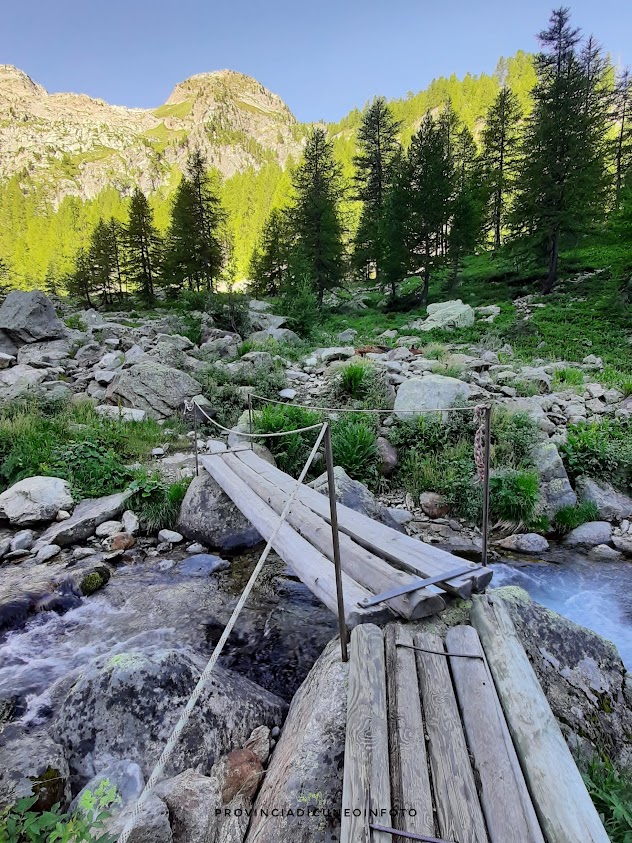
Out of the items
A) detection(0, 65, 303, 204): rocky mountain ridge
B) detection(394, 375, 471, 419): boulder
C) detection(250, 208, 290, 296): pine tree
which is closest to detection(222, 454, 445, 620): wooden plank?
detection(394, 375, 471, 419): boulder

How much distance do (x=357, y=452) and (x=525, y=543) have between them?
3240 millimetres

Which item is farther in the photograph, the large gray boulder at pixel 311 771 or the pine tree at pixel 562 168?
the pine tree at pixel 562 168

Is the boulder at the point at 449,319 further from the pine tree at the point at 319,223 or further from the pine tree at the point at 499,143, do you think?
the pine tree at the point at 499,143

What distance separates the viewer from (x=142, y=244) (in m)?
34.3

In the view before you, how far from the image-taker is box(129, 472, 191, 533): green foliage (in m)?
6.72

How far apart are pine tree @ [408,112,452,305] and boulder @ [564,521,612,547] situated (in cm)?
2039

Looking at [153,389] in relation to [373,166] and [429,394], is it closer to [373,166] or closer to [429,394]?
[429,394]

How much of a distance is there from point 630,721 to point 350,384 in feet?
26.7

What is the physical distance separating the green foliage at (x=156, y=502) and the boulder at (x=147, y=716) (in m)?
3.48

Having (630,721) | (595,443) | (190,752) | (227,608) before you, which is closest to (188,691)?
(190,752)

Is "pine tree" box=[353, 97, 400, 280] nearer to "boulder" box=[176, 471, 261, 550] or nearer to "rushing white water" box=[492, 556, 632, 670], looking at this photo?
"boulder" box=[176, 471, 261, 550]

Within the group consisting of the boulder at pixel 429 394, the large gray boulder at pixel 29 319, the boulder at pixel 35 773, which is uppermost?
the large gray boulder at pixel 29 319

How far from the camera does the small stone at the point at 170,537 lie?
647 cm

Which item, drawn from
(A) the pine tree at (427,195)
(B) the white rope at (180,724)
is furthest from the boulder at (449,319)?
(B) the white rope at (180,724)
